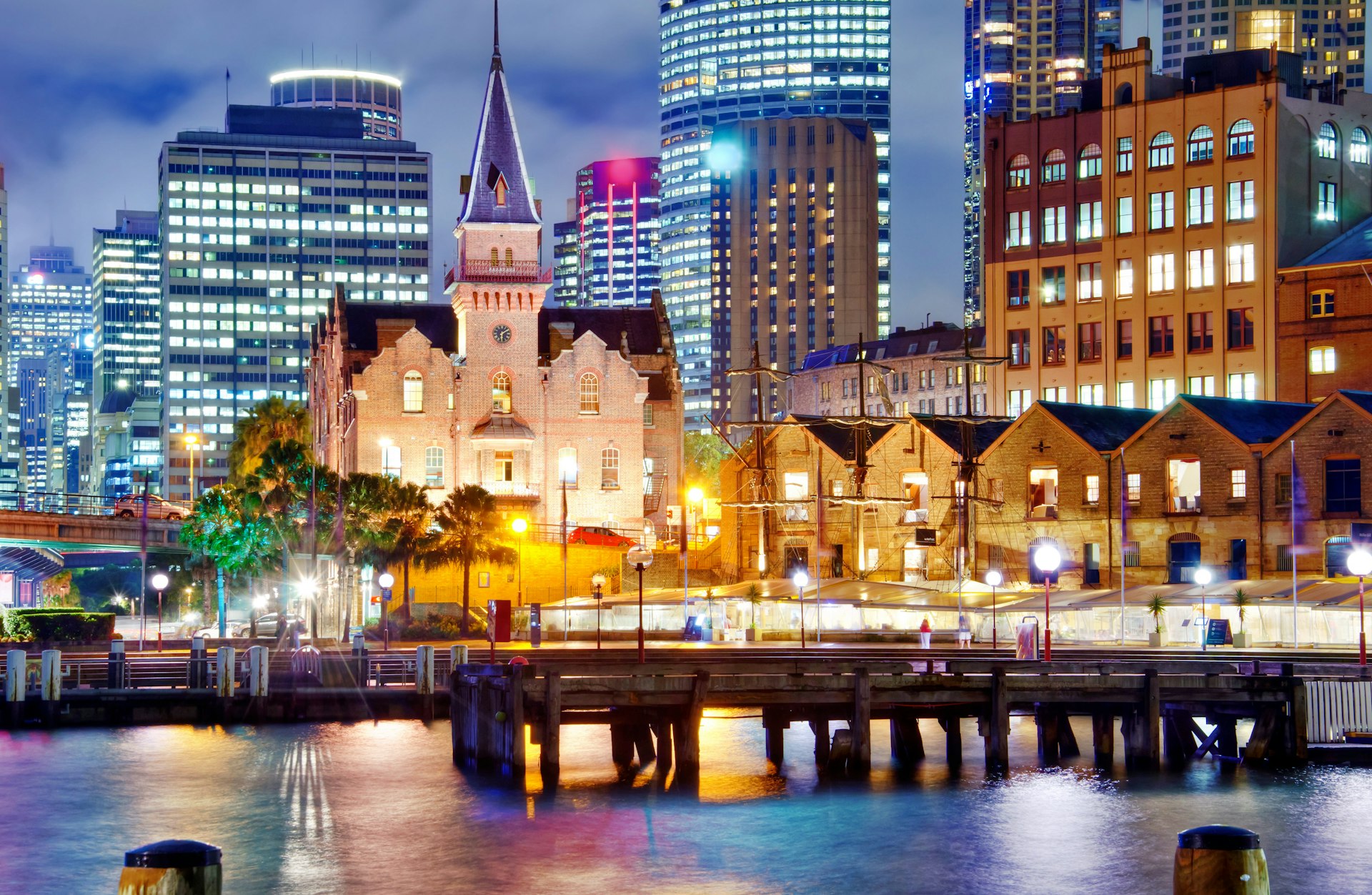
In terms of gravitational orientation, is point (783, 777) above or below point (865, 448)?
below

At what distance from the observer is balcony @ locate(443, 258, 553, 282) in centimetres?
11869

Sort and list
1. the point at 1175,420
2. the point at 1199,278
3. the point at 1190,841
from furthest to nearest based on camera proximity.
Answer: the point at 1199,278 < the point at 1175,420 < the point at 1190,841

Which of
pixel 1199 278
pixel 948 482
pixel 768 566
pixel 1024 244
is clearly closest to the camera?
pixel 948 482

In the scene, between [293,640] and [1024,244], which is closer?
[293,640]

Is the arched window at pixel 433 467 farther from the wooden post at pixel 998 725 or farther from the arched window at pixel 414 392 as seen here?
the wooden post at pixel 998 725

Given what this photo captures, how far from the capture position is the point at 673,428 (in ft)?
416

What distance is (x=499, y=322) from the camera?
120000 mm

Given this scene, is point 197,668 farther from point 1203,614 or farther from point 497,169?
point 497,169

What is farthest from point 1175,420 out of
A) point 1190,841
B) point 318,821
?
point 1190,841

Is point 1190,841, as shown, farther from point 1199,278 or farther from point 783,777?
point 1199,278

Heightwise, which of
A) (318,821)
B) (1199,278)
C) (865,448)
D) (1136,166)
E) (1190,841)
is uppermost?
(1136,166)

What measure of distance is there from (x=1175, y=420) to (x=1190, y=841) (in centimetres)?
7164

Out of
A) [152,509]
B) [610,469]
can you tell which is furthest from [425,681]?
[152,509]

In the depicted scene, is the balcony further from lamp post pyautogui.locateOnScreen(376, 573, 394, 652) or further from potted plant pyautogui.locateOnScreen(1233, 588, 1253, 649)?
potted plant pyautogui.locateOnScreen(1233, 588, 1253, 649)
